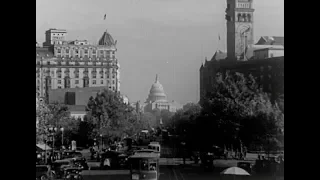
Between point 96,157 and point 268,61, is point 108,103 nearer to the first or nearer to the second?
point 96,157

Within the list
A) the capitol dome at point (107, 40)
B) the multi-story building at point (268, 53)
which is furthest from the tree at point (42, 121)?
the multi-story building at point (268, 53)

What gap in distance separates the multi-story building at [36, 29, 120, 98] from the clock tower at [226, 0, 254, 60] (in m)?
1.55

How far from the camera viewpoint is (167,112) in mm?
7852

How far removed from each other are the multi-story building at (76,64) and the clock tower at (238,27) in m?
1.55

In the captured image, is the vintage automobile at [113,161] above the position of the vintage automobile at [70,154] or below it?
below

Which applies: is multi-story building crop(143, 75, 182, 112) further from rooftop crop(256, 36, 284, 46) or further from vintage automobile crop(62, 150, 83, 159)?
rooftop crop(256, 36, 284, 46)

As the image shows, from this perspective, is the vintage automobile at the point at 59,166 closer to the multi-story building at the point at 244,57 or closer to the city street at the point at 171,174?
the city street at the point at 171,174

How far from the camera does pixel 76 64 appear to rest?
738 cm

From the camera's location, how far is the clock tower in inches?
260

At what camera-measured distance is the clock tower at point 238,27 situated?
21.6 ft

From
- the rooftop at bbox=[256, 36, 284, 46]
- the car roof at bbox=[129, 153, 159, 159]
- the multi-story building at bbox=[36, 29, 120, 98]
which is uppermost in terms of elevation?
the rooftop at bbox=[256, 36, 284, 46]

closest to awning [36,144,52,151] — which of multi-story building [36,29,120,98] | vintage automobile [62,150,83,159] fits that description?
vintage automobile [62,150,83,159]

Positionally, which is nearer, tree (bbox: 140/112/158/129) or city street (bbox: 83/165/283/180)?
city street (bbox: 83/165/283/180)

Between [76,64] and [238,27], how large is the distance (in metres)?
2.21
